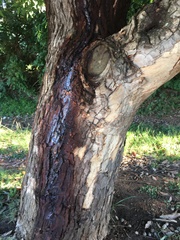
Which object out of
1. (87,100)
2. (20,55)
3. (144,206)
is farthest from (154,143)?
(20,55)

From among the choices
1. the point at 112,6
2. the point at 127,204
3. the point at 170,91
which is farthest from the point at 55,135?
the point at 170,91

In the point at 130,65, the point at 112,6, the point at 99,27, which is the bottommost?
the point at 130,65

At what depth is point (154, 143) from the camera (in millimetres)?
4312

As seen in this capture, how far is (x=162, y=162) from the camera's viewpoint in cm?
382

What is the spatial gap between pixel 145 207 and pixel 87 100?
1408 mm

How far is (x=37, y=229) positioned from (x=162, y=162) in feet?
7.40

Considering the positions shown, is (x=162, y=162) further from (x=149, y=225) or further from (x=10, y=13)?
(x=10, y=13)

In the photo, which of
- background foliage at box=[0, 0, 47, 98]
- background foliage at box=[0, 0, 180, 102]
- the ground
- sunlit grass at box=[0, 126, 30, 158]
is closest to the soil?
the ground

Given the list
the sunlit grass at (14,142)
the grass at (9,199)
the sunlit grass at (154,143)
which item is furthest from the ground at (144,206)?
the sunlit grass at (14,142)

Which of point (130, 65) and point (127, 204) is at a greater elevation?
point (130, 65)

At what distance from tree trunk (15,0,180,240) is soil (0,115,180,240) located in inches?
16.1

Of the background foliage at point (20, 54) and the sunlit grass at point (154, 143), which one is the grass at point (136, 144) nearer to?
the sunlit grass at point (154, 143)

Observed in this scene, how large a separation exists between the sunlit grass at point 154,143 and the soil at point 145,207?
50 cm

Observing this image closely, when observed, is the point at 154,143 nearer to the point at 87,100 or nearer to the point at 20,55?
the point at 87,100
